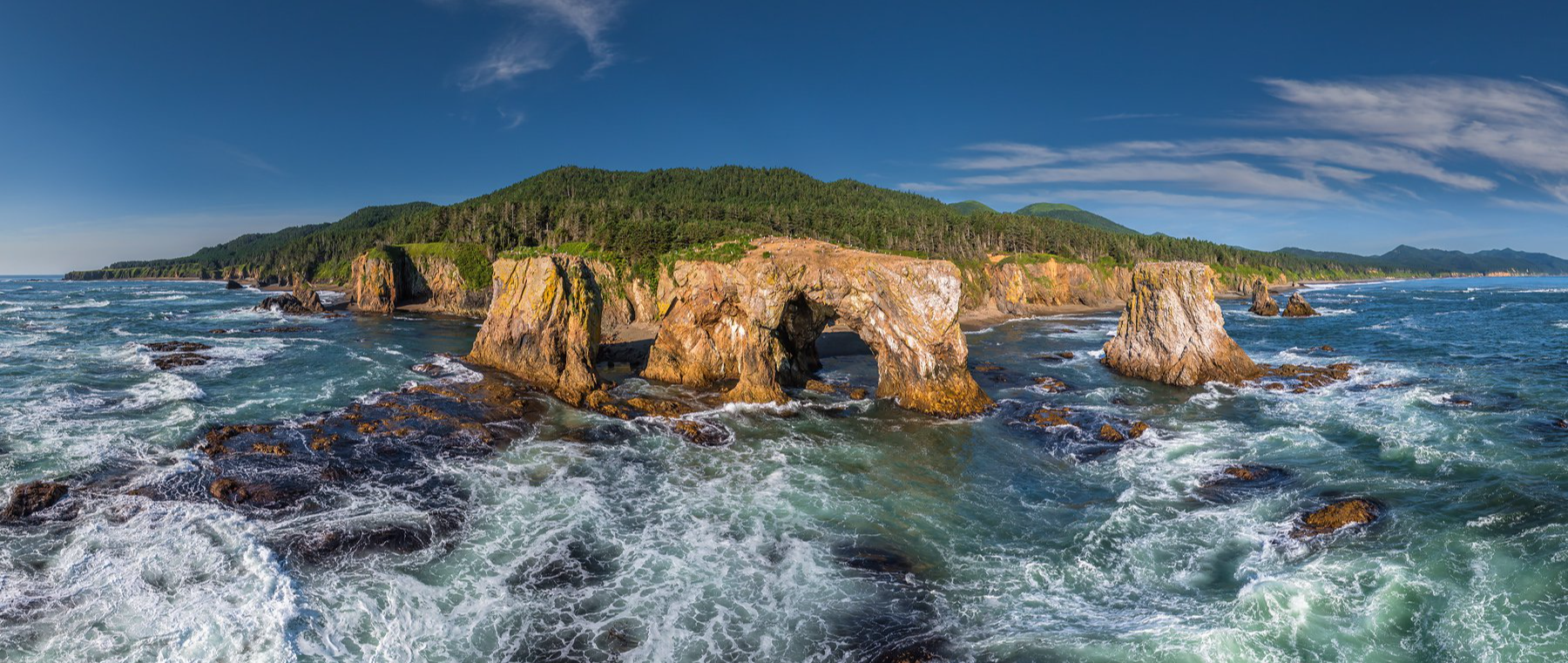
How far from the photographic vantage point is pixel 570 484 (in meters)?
24.8

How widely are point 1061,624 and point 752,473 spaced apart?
13.1 meters

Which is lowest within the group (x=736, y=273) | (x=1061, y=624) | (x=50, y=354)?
(x=1061, y=624)

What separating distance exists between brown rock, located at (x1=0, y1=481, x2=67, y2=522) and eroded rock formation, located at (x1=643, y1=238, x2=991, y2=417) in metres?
26.2

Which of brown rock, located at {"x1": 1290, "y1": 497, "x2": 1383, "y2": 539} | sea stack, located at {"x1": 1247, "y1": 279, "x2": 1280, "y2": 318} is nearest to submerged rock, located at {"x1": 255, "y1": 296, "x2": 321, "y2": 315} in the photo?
brown rock, located at {"x1": 1290, "y1": 497, "x2": 1383, "y2": 539}

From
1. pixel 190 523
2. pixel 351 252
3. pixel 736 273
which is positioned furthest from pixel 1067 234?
pixel 351 252

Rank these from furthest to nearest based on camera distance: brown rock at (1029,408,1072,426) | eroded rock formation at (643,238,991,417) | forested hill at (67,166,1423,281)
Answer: forested hill at (67,166,1423,281)
eroded rock formation at (643,238,991,417)
brown rock at (1029,408,1072,426)

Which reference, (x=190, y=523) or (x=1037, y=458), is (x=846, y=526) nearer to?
(x=1037, y=458)

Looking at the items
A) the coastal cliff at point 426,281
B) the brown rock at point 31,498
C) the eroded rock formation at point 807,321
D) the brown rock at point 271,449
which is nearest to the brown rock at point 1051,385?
the eroded rock formation at point 807,321

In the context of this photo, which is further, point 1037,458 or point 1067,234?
point 1067,234

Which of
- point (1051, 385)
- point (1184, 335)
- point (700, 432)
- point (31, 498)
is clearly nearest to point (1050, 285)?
point (1184, 335)

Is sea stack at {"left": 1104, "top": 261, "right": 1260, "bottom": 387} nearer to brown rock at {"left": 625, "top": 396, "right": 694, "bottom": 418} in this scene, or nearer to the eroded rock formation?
the eroded rock formation

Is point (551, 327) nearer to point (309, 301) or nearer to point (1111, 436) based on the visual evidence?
point (1111, 436)

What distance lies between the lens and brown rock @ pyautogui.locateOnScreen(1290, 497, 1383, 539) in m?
19.6

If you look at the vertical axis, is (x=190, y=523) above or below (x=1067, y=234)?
below
